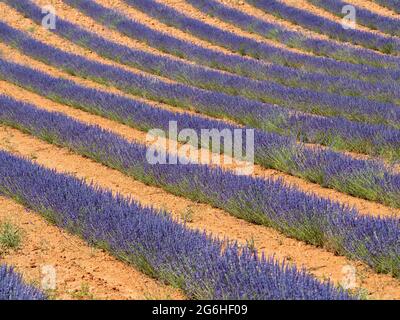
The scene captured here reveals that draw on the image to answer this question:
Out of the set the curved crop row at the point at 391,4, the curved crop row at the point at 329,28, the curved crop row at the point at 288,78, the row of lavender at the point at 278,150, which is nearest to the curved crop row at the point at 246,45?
the curved crop row at the point at 288,78

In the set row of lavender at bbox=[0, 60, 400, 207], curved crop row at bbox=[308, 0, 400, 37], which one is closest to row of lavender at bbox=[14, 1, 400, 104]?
row of lavender at bbox=[0, 60, 400, 207]

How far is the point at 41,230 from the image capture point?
16.5 feet

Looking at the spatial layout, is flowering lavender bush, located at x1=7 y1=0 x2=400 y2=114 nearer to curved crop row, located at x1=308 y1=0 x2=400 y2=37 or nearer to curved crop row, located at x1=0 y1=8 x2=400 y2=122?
curved crop row, located at x1=0 y1=8 x2=400 y2=122

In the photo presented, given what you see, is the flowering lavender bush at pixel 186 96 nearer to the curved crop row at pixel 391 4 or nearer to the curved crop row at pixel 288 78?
the curved crop row at pixel 288 78

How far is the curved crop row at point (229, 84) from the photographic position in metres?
8.42

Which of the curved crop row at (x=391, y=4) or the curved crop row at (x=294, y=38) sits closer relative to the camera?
the curved crop row at (x=294, y=38)

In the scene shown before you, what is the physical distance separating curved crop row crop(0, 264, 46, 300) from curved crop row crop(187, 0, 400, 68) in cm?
852

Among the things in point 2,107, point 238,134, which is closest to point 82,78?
point 2,107

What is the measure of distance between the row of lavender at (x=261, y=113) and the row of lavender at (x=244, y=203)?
1.70 m

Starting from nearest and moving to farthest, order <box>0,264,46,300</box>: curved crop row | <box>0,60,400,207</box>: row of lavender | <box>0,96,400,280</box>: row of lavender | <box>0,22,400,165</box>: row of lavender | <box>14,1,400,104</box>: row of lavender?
<box>0,264,46,300</box>: curved crop row < <box>0,96,400,280</box>: row of lavender < <box>0,60,400,207</box>: row of lavender < <box>0,22,400,165</box>: row of lavender < <box>14,1,400,104</box>: row of lavender

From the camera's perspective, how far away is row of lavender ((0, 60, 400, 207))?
567 cm
